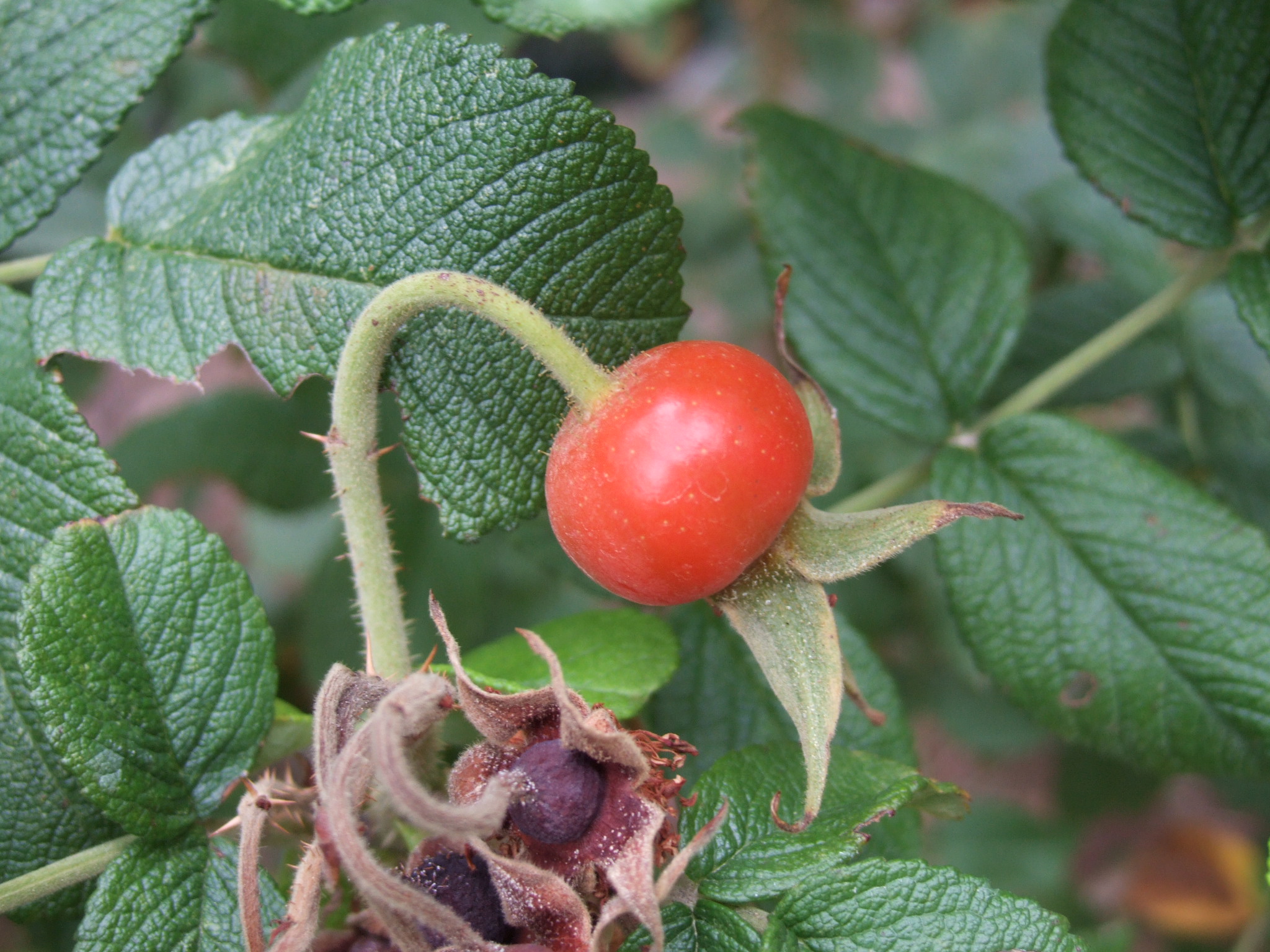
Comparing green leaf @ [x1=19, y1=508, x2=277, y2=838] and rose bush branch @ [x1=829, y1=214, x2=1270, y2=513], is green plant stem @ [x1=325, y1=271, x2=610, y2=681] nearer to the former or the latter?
green leaf @ [x1=19, y1=508, x2=277, y2=838]

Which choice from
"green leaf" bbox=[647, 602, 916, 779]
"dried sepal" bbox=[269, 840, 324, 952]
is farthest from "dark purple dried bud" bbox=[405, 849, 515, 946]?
"green leaf" bbox=[647, 602, 916, 779]

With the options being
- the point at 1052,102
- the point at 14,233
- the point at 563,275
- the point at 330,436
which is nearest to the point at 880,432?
the point at 1052,102

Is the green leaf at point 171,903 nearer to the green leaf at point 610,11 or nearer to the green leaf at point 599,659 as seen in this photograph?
the green leaf at point 599,659

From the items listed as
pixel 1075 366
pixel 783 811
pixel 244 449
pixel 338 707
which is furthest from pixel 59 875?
pixel 1075 366

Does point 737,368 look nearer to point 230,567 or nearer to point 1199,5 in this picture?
point 230,567

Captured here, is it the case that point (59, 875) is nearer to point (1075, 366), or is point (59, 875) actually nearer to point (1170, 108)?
point (1075, 366)
